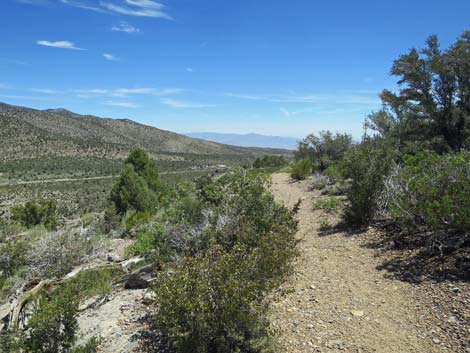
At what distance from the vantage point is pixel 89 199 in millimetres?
39250

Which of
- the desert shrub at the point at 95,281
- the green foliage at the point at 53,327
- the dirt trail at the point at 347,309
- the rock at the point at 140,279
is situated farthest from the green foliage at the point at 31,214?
the dirt trail at the point at 347,309

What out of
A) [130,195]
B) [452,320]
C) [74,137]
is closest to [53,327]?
[452,320]

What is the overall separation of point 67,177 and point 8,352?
53.0 metres

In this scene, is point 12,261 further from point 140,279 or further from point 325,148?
point 325,148

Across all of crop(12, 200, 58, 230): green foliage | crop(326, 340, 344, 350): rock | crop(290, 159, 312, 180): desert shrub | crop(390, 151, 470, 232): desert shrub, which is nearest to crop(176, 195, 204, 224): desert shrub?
crop(390, 151, 470, 232): desert shrub

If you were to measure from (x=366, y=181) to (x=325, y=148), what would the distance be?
16468 mm

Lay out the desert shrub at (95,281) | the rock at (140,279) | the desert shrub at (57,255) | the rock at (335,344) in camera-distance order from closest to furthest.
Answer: the rock at (335,344) → the desert shrub at (95,281) → the rock at (140,279) → the desert shrub at (57,255)

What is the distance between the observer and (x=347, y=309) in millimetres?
5129

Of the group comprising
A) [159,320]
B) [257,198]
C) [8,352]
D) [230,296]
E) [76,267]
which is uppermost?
[257,198]

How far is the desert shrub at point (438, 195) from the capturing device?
577 centimetres

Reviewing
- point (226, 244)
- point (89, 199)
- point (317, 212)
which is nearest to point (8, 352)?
point (226, 244)

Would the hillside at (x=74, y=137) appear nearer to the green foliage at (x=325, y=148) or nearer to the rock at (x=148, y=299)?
the green foliage at (x=325, y=148)

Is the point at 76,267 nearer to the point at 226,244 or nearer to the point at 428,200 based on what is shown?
the point at 226,244

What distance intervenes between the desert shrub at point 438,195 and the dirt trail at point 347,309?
1167 mm
